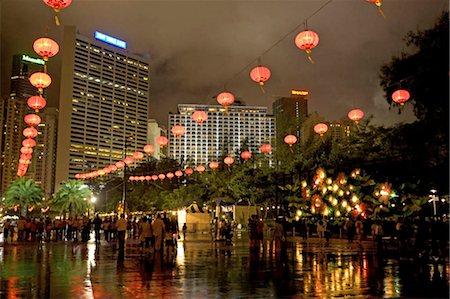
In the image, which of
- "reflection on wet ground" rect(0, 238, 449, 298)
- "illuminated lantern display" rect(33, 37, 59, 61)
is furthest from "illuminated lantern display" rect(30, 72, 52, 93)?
"reflection on wet ground" rect(0, 238, 449, 298)

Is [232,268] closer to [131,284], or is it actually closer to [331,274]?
[331,274]

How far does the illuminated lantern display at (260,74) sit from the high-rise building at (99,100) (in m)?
41.7

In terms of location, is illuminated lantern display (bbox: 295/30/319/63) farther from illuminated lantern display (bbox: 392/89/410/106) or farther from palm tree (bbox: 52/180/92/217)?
palm tree (bbox: 52/180/92/217)

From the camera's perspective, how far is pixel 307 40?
13.5 m

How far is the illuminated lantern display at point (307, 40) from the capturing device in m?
13.5

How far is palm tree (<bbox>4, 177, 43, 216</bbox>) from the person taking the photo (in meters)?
59.7

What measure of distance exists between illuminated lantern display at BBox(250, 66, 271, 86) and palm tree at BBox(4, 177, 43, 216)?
173 feet

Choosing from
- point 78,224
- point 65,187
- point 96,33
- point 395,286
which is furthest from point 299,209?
point 96,33

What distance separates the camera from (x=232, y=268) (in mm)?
12734

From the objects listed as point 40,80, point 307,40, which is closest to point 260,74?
point 307,40

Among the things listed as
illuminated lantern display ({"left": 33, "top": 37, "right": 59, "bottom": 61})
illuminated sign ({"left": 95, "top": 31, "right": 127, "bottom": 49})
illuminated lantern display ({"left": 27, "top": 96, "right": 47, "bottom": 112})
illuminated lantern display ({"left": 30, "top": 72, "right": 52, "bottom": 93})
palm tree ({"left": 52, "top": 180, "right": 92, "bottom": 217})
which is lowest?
palm tree ({"left": 52, "top": 180, "right": 92, "bottom": 217})

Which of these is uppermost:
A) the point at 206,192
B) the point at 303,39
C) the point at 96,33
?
the point at 96,33

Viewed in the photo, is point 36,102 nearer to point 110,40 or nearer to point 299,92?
point 299,92

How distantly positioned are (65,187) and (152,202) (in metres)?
11.5
